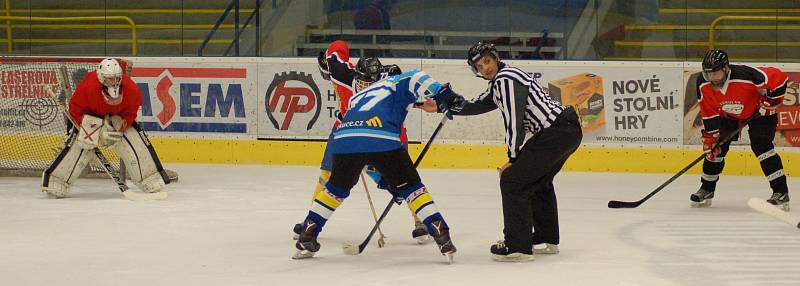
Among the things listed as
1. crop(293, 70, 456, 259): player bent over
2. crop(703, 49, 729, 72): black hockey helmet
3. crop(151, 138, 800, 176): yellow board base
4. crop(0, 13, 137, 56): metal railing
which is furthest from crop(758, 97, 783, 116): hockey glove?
crop(0, 13, 137, 56): metal railing

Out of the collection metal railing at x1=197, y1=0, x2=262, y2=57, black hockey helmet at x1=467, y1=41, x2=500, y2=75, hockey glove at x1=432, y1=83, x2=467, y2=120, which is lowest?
hockey glove at x1=432, y1=83, x2=467, y2=120

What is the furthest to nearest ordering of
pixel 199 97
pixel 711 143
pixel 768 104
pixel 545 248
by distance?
pixel 199 97
pixel 711 143
pixel 768 104
pixel 545 248

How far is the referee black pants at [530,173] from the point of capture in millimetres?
6043

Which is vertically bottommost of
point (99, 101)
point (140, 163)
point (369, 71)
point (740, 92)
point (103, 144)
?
point (140, 163)

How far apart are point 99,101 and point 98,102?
0.04 feet

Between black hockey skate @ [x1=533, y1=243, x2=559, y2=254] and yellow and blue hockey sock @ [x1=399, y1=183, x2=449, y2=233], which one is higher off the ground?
yellow and blue hockey sock @ [x1=399, y1=183, x2=449, y2=233]

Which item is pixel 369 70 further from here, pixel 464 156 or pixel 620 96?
pixel 620 96

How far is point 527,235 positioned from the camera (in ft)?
19.9

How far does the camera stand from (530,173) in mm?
6039

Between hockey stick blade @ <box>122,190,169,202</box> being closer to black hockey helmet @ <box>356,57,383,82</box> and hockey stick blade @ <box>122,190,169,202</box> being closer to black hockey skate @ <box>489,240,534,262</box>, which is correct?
Answer: black hockey helmet @ <box>356,57,383,82</box>

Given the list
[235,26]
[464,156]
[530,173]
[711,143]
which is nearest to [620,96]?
[464,156]

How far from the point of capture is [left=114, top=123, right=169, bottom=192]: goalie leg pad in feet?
28.9

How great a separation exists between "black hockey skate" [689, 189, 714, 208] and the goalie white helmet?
377cm

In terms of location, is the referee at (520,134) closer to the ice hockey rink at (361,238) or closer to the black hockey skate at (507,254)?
the black hockey skate at (507,254)
